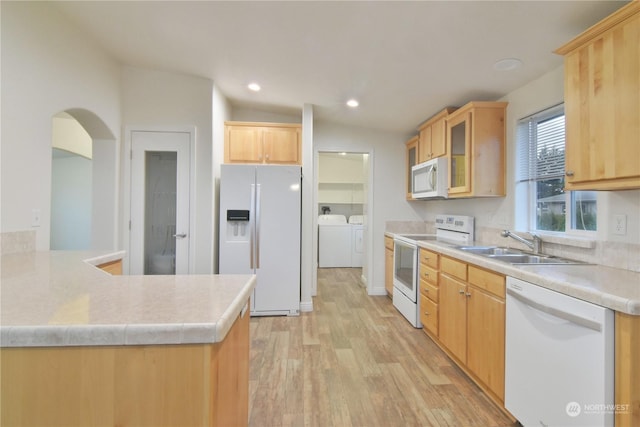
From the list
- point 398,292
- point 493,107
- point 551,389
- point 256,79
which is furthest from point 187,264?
point 493,107

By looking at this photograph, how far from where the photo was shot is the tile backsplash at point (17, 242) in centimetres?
178

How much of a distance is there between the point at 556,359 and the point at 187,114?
11.7 ft

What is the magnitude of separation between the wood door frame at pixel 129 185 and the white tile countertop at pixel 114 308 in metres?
1.84

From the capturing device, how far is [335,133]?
416 centimetres

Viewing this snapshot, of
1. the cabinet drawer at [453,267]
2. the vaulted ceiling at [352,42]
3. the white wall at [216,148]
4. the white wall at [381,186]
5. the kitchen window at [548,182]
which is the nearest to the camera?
the vaulted ceiling at [352,42]

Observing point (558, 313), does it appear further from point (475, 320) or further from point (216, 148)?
point (216, 148)

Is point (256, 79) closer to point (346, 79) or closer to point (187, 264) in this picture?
point (346, 79)

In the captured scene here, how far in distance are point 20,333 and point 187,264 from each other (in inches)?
100

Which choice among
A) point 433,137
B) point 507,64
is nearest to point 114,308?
point 507,64

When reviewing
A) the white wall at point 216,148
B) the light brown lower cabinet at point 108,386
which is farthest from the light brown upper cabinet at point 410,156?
the light brown lower cabinet at point 108,386

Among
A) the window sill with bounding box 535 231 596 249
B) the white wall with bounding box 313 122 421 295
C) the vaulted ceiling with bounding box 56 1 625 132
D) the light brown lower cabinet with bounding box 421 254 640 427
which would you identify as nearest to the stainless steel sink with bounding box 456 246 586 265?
the window sill with bounding box 535 231 596 249

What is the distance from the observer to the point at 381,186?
4219mm

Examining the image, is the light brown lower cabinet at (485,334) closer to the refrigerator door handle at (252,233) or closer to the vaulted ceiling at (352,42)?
the vaulted ceiling at (352,42)

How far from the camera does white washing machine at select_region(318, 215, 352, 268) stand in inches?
238
